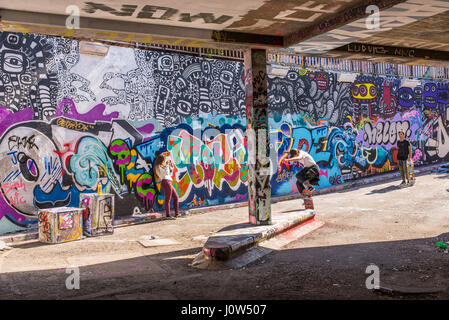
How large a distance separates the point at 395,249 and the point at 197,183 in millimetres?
→ 6406

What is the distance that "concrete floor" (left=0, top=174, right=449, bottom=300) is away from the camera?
4.93 m

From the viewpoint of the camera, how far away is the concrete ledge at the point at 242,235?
6.09 m

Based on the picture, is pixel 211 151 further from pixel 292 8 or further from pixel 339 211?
pixel 292 8

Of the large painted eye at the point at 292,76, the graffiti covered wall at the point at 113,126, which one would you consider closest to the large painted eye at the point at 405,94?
the large painted eye at the point at 292,76

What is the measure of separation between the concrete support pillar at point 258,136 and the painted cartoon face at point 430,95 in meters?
12.7

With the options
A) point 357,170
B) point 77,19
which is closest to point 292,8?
point 77,19

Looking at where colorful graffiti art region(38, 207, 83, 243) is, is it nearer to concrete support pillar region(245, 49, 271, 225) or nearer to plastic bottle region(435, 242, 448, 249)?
concrete support pillar region(245, 49, 271, 225)

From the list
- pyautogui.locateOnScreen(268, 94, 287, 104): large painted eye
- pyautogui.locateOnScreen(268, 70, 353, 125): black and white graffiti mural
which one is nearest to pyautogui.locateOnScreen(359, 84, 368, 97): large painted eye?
pyautogui.locateOnScreen(268, 70, 353, 125): black and white graffiti mural

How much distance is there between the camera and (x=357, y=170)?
15.9 metres

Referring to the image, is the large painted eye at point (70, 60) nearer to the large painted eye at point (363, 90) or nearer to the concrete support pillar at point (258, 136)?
the concrete support pillar at point (258, 136)

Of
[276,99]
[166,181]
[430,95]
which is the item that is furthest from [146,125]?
[430,95]

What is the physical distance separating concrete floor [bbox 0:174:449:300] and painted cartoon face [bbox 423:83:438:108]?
9.13m

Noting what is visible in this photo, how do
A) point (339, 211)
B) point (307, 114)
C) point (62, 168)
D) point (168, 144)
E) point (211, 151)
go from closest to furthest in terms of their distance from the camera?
point (62, 168) → point (339, 211) → point (168, 144) → point (211, 151) → point (307, 114)

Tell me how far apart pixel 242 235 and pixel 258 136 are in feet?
6.06
